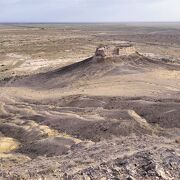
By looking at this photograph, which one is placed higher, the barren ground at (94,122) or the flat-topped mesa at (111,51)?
the flat-topped mesa at (111,51)

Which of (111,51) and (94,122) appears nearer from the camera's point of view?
(94,122)

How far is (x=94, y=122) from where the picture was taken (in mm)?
18062

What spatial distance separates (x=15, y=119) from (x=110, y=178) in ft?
36.8

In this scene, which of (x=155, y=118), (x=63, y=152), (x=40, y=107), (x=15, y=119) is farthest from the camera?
(x=40, y=107)

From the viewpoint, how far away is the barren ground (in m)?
10.8

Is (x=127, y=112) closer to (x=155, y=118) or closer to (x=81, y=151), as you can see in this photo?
(x=155, y=118)

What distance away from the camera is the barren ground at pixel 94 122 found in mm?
10805

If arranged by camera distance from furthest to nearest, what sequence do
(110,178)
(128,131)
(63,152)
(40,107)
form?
1. (40,107)
2. (128,131)
3. (63,152)
4. (110,178)

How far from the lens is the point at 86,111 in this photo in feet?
67.3

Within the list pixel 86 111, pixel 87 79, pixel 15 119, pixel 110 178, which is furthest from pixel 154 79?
pixel 110 178

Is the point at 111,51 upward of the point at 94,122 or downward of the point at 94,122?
upward

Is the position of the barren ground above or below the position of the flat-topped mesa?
below

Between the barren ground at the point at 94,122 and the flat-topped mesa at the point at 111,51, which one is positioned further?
the flat-topped mesa at the point at 111,51

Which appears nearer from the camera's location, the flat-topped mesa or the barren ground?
the barren ground
